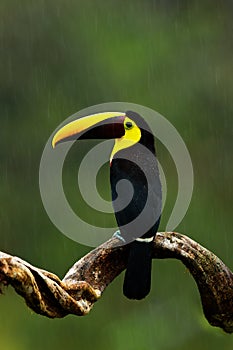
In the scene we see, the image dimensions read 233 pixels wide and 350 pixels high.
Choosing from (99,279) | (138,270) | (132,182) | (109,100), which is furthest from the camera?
(109,100)

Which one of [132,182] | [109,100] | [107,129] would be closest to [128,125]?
[107,129]

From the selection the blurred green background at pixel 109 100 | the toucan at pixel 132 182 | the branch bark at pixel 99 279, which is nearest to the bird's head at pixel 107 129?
the toucan at pixel 132 182

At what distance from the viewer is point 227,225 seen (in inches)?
304

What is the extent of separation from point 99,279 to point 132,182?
512 mm

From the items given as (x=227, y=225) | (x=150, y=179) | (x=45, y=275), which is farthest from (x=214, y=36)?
(x=45, y=275)

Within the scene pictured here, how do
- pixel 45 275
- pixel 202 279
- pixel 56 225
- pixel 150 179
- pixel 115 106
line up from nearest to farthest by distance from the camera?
pixel 45 275 → pixel 202 279 → pixel 150 179 → pixel 115 106 → pixel 56 225

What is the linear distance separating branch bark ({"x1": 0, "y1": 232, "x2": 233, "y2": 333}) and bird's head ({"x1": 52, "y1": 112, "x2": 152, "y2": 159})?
0.41 meters

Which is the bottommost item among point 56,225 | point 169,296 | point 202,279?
point 169,296

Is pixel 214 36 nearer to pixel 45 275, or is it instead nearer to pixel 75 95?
pixel 75 95

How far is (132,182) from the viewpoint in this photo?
12.2 ft

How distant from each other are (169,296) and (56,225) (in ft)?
2.88

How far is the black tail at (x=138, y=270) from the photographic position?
137 inches

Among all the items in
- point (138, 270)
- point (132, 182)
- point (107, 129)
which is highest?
point (107, 129)

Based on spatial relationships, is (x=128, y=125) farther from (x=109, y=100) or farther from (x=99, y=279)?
(x=109, y=100)
